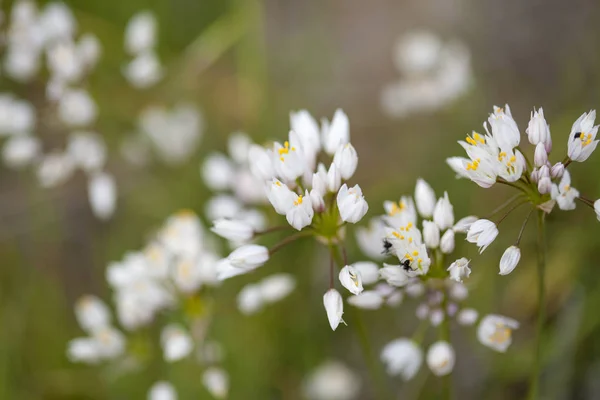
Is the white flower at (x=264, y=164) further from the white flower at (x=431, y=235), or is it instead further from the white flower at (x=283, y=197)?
the white flower at (x=431, y=235)

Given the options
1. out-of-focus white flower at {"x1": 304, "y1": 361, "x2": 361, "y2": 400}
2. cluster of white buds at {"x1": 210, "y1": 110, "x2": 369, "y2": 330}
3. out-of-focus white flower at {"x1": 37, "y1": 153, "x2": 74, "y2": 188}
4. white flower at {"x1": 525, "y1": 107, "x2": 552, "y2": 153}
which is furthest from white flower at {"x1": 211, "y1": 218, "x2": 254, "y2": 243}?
out-of-focus white flower at {"x1": 304, "y1": 361, "x2": 361, "y2": 400}

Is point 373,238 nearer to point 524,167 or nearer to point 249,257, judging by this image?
point 249,257

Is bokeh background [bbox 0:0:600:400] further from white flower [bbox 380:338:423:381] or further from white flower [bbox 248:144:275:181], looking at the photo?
white flower [bbox 248:144:275:181]

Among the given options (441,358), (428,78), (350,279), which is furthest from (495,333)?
(428,78)

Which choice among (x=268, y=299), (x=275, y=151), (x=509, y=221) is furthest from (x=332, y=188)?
(x=509, y=221)

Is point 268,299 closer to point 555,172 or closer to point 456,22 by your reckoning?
point 555,172

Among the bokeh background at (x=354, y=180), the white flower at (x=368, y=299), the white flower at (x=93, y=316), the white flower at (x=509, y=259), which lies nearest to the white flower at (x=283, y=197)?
the white flower at (x=368, y=299)
